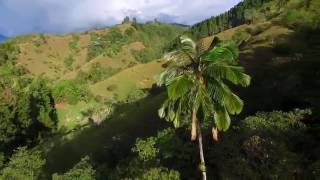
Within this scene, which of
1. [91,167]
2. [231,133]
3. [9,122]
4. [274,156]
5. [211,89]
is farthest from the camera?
[9,122]

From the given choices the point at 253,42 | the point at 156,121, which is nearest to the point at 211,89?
the point at 156,121

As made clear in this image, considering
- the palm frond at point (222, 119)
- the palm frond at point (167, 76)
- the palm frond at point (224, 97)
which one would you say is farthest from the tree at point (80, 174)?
the palm frond at point (224, 97)

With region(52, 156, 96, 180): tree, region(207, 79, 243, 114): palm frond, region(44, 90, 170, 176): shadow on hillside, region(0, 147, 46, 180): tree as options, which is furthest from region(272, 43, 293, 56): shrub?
region(207, 79, 243, 114): palm frond

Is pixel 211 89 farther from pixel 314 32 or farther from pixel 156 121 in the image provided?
pixel 314 32

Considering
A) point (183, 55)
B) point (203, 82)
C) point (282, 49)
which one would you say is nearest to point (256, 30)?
→ point (282, 49)

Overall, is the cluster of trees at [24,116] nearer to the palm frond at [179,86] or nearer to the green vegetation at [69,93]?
the green vegetation at [69,93]

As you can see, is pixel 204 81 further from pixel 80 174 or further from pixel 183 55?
pixel 80 174

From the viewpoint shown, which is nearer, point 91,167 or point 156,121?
point 91,167

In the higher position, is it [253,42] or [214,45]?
[214,45]
